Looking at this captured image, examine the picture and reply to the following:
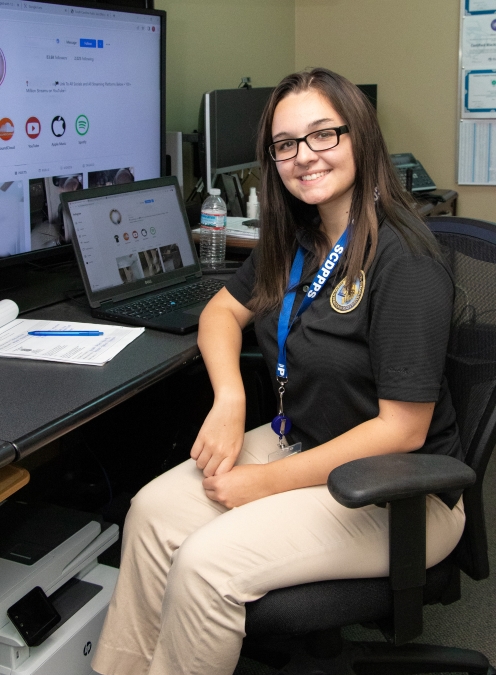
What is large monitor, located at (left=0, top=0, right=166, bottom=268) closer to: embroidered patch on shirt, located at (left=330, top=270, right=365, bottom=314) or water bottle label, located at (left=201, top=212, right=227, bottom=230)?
water bottle label, located at (left=201, top=212, right=227, bottom=230)

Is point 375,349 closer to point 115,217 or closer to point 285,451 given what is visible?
point 285,451

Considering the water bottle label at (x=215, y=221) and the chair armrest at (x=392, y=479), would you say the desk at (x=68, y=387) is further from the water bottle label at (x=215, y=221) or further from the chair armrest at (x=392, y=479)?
the water bottle label at (x=215, y=221)

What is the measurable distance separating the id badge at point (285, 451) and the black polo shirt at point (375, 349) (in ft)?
0.06

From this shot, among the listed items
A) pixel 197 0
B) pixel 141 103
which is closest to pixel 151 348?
pixel 141 103

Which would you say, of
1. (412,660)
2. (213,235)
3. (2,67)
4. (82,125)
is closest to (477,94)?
(213,235)

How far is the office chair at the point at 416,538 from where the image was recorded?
1004mm

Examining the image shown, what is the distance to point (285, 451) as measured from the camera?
136cm

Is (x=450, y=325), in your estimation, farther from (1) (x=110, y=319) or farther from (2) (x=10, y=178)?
(2) (x=10, y=178)

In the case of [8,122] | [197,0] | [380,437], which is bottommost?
[380,437]

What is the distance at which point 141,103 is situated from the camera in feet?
6.18

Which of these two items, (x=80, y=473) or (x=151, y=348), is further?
(x=80, y=473)

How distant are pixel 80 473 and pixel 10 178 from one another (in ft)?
3.07

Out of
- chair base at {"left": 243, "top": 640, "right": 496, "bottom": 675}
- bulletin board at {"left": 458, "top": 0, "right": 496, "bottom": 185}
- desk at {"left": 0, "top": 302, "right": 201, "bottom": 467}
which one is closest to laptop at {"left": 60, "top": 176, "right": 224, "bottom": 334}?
desk at {"left": 0, "top": 302, "right": 201, "bottom": 467}

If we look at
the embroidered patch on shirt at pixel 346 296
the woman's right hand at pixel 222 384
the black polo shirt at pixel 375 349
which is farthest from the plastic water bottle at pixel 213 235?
the embroidered patch on shirt at pixel 346 296
